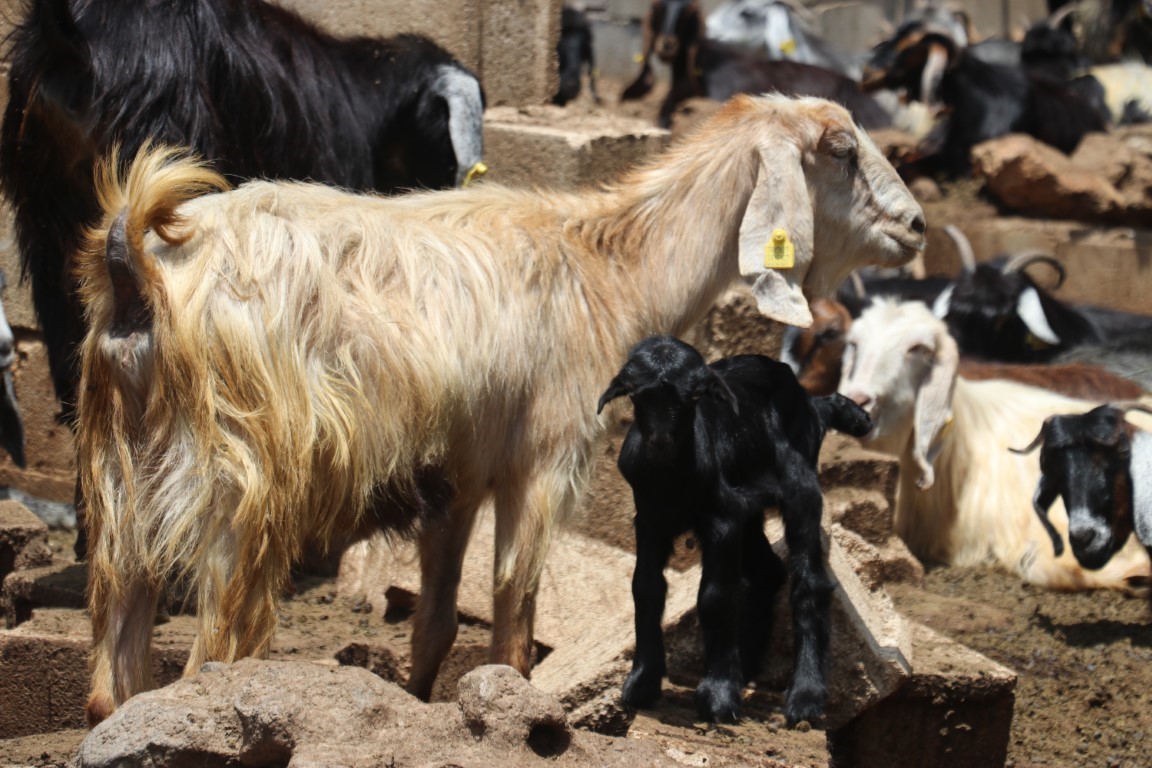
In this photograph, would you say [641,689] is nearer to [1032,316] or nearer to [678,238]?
[678,238]

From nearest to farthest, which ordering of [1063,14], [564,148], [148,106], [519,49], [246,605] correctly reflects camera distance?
[246,605] < [148,106] < [564,148] < [519,49] < [1063,14]

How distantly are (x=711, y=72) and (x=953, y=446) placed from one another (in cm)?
852

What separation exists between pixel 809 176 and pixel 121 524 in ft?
7.68

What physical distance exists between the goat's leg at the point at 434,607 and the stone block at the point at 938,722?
124cm

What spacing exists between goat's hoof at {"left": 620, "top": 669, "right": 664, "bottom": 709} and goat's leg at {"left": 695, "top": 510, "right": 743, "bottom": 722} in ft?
0.39

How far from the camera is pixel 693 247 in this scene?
4.64 m

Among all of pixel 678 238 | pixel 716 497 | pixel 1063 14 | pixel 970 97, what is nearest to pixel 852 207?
pixel 678 238

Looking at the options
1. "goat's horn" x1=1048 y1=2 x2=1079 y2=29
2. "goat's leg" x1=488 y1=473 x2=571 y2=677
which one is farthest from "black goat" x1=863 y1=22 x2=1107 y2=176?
"goat's leg" x1=488 y1=473 x2=571 y2=677

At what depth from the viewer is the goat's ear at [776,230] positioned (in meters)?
4.54

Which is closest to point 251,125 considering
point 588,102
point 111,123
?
point 111,123

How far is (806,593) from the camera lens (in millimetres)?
4152

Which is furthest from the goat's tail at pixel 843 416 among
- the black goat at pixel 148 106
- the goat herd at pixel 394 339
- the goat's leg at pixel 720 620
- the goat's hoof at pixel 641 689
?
the black goat at pixel 148 106

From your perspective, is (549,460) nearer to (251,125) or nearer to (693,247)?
(693,247)

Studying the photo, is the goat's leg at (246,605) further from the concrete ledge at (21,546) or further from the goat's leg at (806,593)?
the concrete ledge at (21,546)
